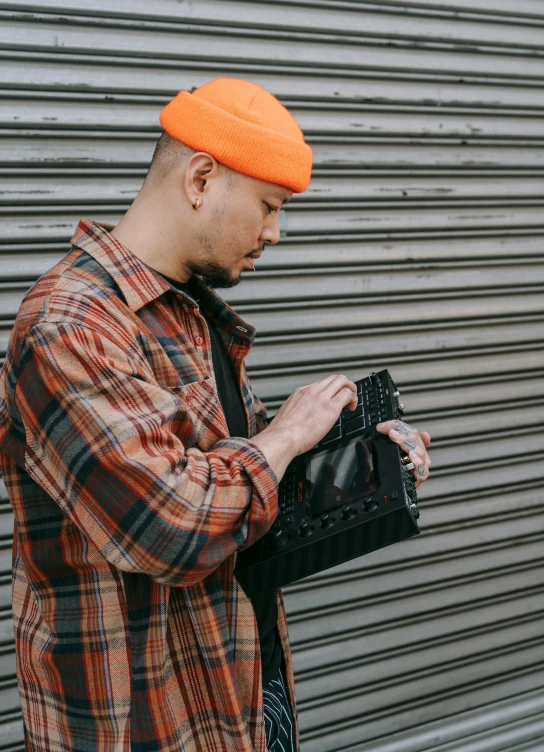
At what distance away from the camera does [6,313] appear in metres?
2.49

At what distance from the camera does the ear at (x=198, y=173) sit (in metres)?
1.59

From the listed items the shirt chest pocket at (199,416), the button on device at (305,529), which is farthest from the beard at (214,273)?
the button on device at (305,529)

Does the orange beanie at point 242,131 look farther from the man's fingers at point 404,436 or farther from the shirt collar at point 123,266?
the man's fingers at point 404,436

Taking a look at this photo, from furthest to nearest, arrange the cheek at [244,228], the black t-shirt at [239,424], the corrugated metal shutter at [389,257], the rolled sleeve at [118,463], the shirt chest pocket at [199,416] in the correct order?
the corrugated metal shutter at [389,257]
the black t-shirt at [239,424]
the cheek at [244,228]
the shirt chest pocket at [199,416]
the rolled sleeve at [118,463]

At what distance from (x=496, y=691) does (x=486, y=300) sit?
186 cm

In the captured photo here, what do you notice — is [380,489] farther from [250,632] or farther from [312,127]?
[312,127]

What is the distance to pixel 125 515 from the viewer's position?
4.38 feet

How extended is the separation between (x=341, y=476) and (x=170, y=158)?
831 mm

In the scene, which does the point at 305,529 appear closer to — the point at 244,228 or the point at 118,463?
the point at 118,463

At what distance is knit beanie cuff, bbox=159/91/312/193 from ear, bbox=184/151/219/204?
0.06 feet

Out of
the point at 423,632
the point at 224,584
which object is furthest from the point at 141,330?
the point at 423,632

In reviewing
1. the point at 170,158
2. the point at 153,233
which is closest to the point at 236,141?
the point at 170,158

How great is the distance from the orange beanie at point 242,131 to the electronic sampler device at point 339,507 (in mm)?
638

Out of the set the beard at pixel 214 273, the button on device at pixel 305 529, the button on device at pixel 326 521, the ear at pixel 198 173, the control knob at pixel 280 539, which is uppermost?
the ear at pixel 198 173
